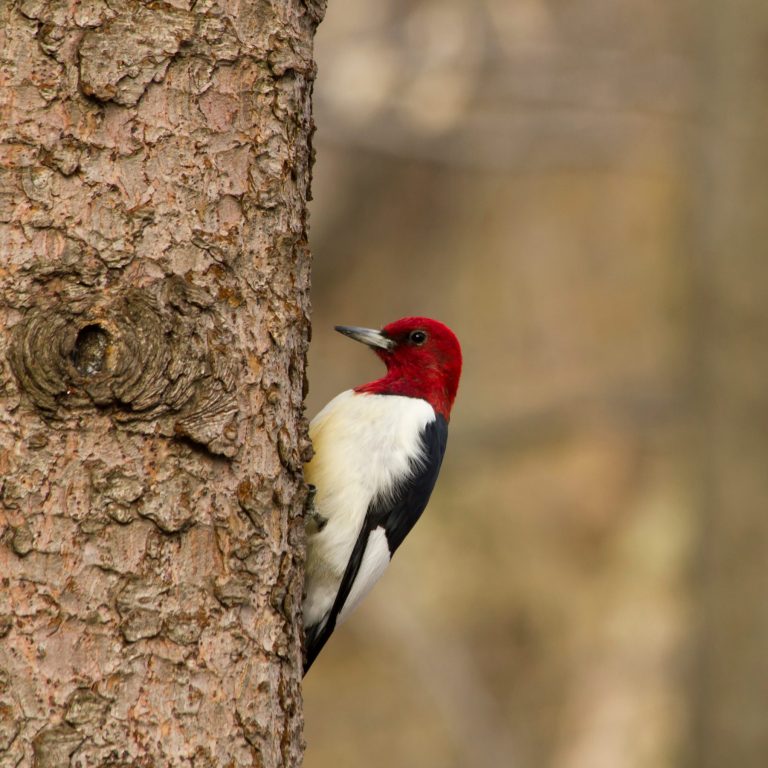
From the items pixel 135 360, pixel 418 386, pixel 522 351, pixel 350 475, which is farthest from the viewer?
pixel 522 351

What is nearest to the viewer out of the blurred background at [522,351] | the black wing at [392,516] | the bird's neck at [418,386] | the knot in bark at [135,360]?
the knot in bark at [135,360]

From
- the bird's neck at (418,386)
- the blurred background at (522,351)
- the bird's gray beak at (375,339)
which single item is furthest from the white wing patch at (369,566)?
the blurred background at (522,351)

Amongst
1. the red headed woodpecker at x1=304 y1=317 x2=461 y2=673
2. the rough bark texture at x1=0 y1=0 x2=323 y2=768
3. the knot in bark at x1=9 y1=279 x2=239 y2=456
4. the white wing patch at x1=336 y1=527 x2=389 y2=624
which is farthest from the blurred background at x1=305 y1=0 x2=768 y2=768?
the knot in bark at x1=9 y1=279 x2=239 y2=456

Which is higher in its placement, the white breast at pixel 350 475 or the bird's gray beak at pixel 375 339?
the bird's gray beak at pixel 375 339

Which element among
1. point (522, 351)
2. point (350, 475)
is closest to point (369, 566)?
point (350, 475)

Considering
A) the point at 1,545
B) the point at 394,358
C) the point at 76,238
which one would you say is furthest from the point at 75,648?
the point at 394,358

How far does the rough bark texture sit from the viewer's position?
2.10 meters

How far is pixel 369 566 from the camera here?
3406mm

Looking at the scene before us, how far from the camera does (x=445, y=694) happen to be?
8719mm

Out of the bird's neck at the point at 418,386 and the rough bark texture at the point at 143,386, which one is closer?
the rough bark texture at the point at 143,386

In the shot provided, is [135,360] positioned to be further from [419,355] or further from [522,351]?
[522,351]

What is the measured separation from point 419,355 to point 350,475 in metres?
0.61

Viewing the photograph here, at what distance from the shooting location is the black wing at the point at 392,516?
3.31 metres

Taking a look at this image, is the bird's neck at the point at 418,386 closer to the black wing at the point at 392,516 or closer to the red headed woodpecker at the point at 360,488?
the red headed woodpecker at the point at 360,488
